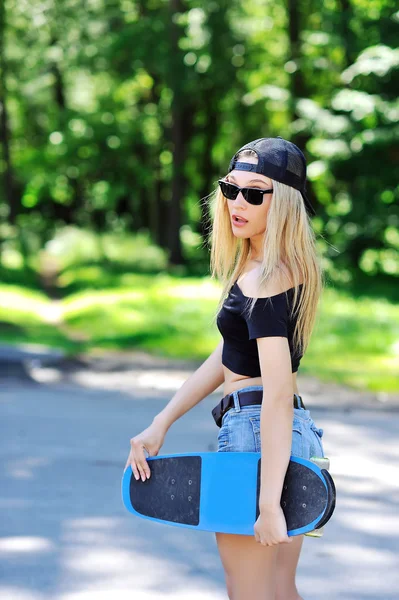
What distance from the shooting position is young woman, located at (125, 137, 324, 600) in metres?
2.72

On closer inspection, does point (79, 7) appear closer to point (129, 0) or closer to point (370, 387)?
point (129, 0)

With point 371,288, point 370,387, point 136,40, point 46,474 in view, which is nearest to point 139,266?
point 136,40

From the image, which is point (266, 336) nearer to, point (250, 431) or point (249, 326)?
point (249, 326)

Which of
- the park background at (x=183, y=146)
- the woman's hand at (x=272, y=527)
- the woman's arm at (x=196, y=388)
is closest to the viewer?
the woman's hand at (x=272, y=527)

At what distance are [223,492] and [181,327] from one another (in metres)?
12.4

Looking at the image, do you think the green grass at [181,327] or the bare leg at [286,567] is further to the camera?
the green grass at [181,327]

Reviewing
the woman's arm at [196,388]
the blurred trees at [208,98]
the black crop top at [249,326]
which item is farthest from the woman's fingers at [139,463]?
the blurred trees at [208,98]

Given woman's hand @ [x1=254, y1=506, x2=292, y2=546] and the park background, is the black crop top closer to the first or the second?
woman's hand @ [x1=254, y1=506, x2=292, y2=546]

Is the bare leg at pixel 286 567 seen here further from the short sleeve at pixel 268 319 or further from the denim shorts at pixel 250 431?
the short sleeve at pixel 268 319

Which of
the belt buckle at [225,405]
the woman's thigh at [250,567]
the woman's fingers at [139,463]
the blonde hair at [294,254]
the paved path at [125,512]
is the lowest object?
the paved path at [125,512]

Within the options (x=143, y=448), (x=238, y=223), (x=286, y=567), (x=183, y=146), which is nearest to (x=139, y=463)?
(x=143, y=448)

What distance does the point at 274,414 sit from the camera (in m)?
2.72

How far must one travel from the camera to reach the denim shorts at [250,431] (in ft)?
9.43

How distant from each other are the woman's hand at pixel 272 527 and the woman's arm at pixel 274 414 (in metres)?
0.02
